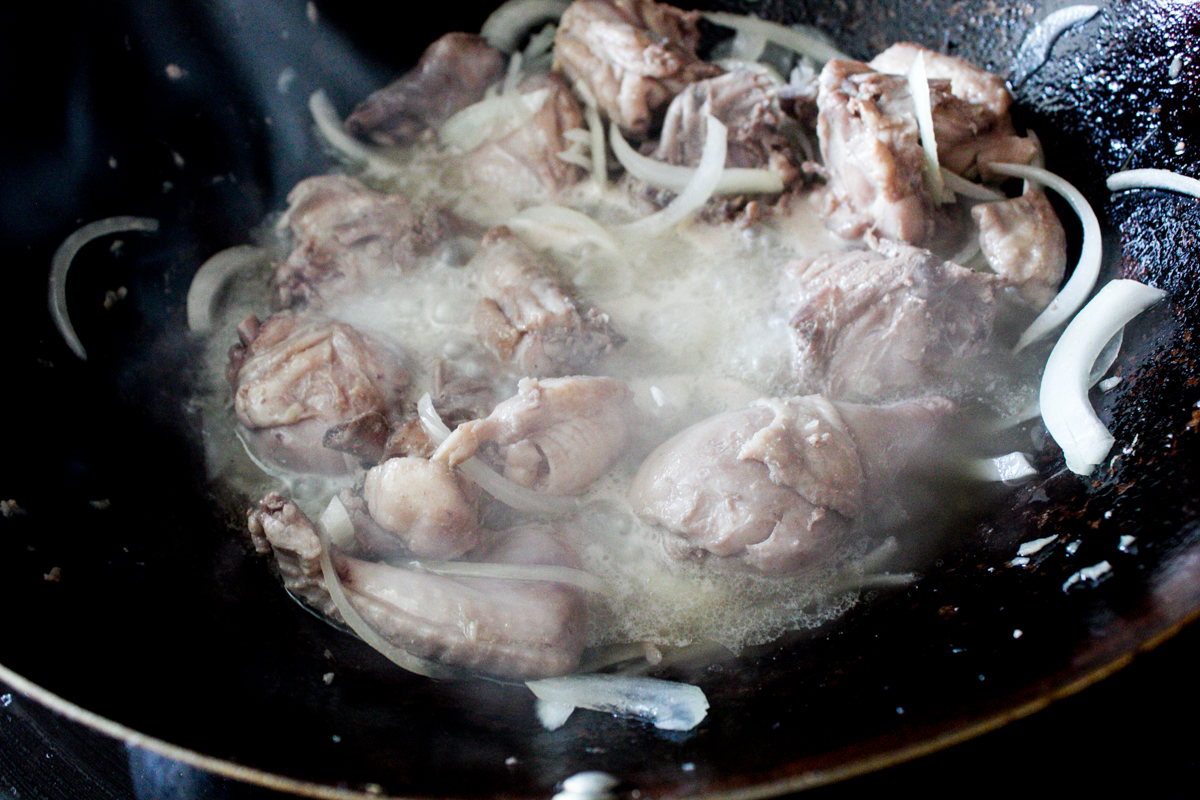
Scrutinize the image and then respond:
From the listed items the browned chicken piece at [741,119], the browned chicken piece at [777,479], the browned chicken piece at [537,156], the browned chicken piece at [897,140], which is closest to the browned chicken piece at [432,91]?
the browned chicken piece at [537,156]

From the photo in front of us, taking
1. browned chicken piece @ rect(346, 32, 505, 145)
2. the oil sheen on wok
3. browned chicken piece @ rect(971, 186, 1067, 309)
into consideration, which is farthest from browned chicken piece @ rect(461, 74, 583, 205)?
browned chicken piece @ rect(971, 186, 1067, 309)

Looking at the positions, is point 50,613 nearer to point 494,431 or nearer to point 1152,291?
point 494,431

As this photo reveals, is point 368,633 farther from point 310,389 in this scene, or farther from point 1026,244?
point 1026,244

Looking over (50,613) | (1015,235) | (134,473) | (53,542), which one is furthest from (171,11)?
(1015,235)

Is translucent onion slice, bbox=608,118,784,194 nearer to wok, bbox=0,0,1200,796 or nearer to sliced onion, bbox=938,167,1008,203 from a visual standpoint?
sliced onion, bbox=938,167,1008,203

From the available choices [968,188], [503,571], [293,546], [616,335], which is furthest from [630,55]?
[293,546]
